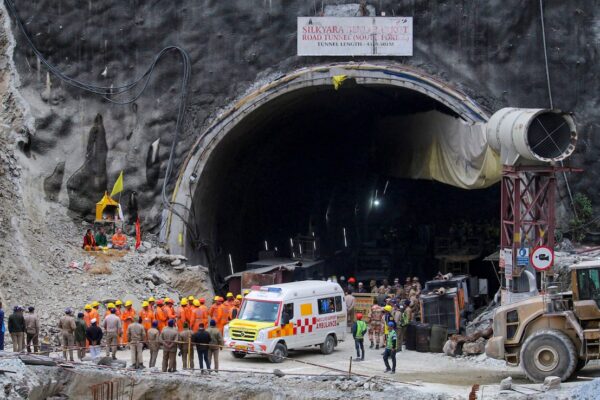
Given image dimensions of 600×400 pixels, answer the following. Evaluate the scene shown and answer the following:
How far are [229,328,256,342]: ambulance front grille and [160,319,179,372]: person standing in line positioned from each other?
8.13 ft

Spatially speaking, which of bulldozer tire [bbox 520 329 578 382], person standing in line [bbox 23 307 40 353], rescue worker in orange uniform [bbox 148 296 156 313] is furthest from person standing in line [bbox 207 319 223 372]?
bulldozer tire [bbox 520 329 578 382]

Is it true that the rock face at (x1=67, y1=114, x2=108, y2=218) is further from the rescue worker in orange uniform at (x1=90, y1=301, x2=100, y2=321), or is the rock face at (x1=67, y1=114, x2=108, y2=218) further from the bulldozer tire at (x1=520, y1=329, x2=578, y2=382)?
the bulldozer tire at (x1=520, y1=329, x2=578, y2=382)

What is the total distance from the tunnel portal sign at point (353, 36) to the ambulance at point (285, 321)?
9.48 m

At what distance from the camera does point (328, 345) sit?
31328 mm

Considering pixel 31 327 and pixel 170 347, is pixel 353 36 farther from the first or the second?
pixel 31 327

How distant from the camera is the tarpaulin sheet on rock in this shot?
118 ft

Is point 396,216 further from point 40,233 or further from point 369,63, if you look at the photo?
point 40,233

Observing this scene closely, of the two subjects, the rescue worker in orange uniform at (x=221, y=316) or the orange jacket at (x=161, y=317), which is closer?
the orange jacket at (x=161, y=317)

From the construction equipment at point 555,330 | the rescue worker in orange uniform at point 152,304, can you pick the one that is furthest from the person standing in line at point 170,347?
the construction equipment at point 555,330

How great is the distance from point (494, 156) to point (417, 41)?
17.4 ft

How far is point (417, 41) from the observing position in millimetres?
37844

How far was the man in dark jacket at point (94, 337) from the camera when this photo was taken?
28.8 meters

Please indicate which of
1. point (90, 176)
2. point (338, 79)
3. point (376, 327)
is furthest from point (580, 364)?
point (90, 176)

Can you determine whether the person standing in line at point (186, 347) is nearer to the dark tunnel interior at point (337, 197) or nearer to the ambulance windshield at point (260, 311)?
the ambulance windshield at point (260, 311)
